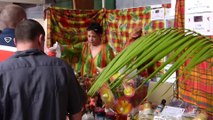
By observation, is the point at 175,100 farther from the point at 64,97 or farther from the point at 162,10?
the point at 162,10

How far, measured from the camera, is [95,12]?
371cm

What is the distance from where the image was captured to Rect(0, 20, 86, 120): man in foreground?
1355 millimetres

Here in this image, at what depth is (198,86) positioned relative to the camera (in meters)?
1.46

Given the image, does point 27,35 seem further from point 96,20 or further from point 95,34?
point 96,20

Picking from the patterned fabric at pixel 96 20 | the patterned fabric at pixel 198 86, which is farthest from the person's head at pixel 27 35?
the patterned fabric at pixel 96 20

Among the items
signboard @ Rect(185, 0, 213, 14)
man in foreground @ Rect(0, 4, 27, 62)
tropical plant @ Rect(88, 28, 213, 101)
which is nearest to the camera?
tropical plant @ Rect(88, 28, 213, 101)

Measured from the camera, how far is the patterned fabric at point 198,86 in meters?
1.37

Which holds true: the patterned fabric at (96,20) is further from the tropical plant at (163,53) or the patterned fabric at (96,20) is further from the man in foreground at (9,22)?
the tropical plant at (163,53)

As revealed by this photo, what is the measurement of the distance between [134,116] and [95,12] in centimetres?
236

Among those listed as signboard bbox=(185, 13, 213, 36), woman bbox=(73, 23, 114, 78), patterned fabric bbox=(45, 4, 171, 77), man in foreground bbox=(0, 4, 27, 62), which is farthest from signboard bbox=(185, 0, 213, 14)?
patterned fabric bbox=(45, 4, 171, 77)

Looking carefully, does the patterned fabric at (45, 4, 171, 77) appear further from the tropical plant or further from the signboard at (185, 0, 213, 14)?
the tropical plant

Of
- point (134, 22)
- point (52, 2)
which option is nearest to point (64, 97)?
point (134, 22)

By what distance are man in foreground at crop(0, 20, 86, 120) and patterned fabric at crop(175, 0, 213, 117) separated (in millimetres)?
566

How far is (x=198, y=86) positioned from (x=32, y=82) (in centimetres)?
78
